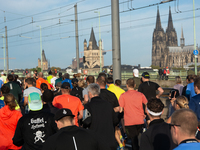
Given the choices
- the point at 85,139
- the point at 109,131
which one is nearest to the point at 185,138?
the point at 85,139

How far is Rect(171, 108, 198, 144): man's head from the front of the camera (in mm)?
2148

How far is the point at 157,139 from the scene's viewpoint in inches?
130

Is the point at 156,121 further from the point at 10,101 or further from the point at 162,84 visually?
the point at 162,84

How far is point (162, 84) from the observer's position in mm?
26797

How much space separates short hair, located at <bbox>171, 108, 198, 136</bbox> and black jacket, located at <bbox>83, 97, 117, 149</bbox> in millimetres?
2208

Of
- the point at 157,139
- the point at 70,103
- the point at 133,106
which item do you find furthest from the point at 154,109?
the point at 133,106

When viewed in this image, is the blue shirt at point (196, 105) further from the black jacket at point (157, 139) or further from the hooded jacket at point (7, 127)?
the hooded jacket at point (7, 127)

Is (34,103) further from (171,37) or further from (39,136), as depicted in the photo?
(171,37)

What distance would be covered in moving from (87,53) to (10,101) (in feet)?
568

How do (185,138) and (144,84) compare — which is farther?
(144,84)

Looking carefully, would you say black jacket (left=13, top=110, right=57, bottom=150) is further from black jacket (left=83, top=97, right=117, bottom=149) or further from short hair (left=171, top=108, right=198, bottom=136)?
short hair (left=171, top=108, right=198, bottom=136)

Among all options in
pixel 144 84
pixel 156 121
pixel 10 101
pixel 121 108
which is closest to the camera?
pixel 156 121

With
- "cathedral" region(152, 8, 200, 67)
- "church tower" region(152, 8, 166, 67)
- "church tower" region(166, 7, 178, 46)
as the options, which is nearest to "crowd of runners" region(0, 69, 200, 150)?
"cathedral" region(152, 8, 200, 67)

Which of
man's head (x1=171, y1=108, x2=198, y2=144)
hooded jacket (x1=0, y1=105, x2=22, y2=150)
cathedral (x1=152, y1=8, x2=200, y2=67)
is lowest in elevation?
hooded jacket (x1=0, y1=105, x2=22, y2=150)
